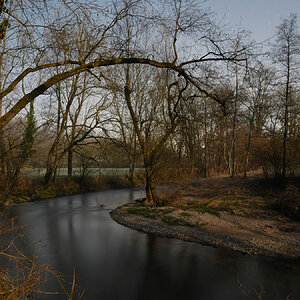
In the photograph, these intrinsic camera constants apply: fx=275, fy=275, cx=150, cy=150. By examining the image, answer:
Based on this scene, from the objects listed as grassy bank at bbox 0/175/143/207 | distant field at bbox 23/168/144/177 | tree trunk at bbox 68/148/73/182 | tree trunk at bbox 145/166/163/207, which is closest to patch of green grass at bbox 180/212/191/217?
tree trunk at bbox 145/166/163/207

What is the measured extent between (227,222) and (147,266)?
421 centimetres

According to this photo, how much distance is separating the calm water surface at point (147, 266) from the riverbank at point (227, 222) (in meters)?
0.54

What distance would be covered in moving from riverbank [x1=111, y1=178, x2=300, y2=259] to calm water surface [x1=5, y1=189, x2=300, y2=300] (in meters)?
0.54

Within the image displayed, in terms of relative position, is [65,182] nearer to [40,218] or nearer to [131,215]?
[40,218]

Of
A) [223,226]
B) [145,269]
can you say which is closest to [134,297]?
[145,269]

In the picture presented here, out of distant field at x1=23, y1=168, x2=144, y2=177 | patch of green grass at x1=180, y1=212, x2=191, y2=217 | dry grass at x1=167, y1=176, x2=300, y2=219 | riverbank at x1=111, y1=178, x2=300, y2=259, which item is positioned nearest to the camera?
riverbank at x1=111, y1=178, x2=300, y2=259

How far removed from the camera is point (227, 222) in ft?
35.0

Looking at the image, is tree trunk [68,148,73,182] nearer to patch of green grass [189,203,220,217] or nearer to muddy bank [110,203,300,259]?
muddy bank [110,203,300,259]

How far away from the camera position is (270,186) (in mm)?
15797

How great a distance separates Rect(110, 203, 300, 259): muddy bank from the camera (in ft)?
27.7

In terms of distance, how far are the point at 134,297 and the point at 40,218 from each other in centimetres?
875

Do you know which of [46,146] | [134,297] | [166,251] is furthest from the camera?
[46,146]

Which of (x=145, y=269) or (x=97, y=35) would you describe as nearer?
(x=97, y=35)

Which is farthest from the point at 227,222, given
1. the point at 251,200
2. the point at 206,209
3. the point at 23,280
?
the point at 23,280
